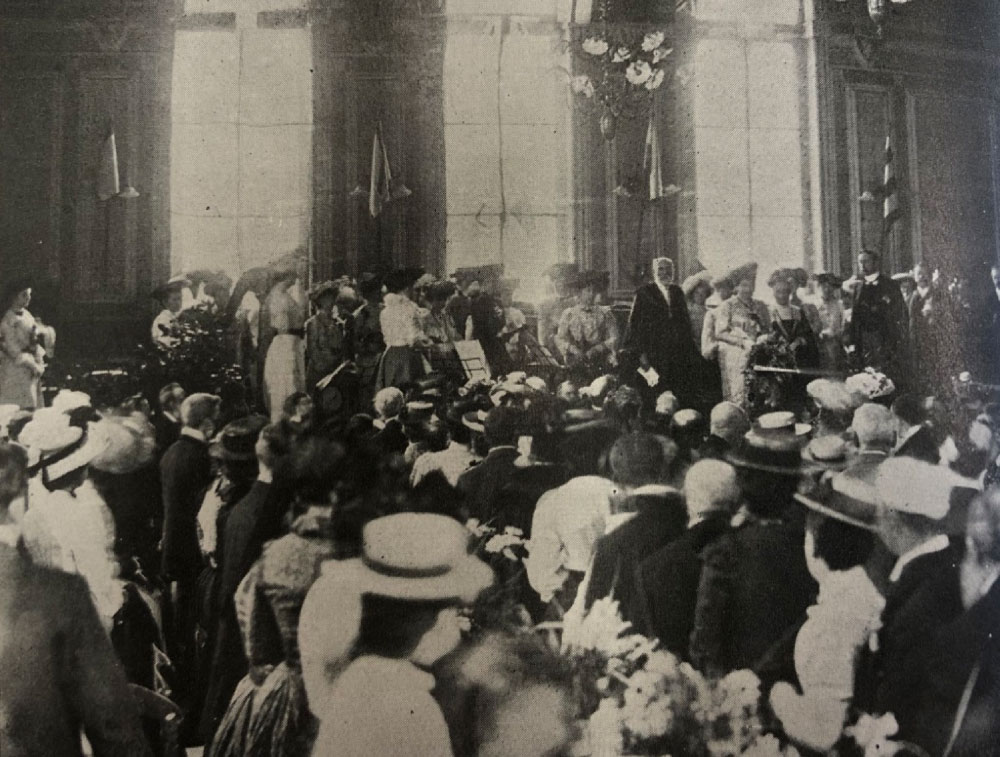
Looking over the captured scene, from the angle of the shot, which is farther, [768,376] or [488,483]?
[768,376]

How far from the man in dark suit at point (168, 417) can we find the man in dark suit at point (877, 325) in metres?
3.14

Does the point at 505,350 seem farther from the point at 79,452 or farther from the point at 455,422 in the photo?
the point at 79,452

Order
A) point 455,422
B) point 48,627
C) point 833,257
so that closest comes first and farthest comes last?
point 48,627 < point 455,422 < point 833,257

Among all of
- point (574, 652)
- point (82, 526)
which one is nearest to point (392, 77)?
point (82, 526)

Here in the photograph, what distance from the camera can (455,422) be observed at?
13.2ft

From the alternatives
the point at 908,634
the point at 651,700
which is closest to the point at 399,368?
the point at 651,700

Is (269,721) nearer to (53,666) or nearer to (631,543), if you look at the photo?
(53,666)

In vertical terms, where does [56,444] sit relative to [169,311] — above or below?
below

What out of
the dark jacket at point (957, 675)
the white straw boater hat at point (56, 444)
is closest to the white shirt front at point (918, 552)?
the dark jacket at point (957, 675)

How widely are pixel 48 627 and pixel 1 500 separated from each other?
0.57 m

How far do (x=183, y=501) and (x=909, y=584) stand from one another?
3303mm

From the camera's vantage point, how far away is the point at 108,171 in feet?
13.2

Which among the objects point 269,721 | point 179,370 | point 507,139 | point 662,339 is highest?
point 507,139

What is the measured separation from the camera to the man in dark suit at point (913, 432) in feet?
13.9
